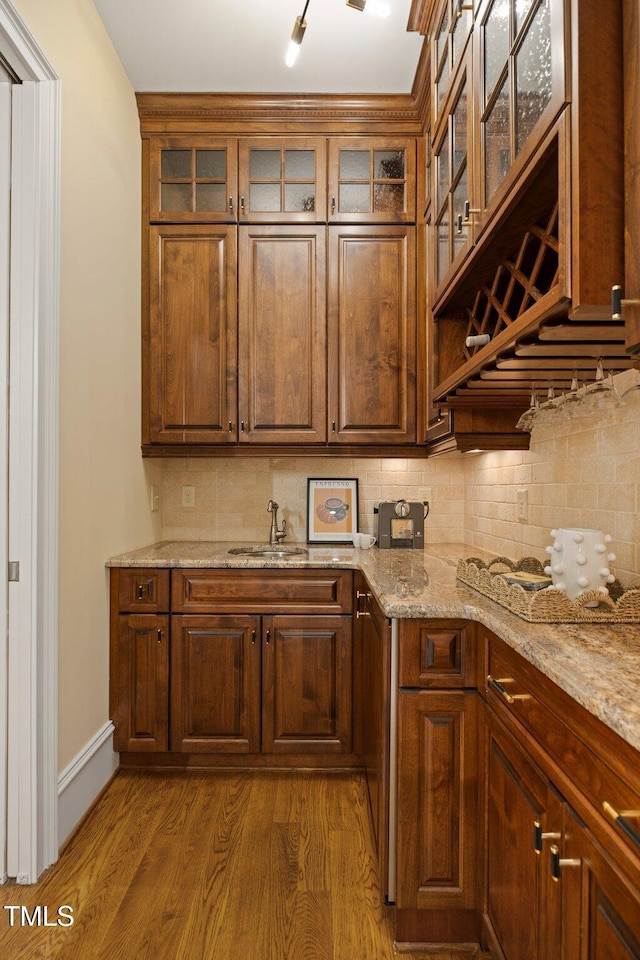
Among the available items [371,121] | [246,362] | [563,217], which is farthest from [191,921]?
[371,121]

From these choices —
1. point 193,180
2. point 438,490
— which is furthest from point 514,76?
point 438,490

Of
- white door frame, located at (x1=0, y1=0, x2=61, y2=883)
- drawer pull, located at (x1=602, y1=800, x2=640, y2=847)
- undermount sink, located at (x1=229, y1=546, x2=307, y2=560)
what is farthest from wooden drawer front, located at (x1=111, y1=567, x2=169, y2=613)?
drawer pull, located at (x1=602, y1=800, x2=640, y2=847)

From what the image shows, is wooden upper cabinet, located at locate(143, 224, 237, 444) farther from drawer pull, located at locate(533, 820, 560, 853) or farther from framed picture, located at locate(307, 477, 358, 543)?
drawer pull, located at locate(533, 820, 560, 853)

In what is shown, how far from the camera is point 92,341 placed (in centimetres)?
233

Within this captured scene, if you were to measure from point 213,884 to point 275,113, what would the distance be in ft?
10.5

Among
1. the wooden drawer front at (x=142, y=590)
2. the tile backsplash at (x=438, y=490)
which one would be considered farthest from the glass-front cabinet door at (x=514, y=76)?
the wooden drawer front at (x=142, y=590)

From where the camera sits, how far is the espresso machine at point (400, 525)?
2986 millimetres

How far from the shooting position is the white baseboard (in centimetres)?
204

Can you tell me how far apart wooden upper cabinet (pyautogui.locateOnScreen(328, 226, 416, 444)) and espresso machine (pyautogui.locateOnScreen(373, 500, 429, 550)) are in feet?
1.47

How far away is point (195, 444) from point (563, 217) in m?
2.14

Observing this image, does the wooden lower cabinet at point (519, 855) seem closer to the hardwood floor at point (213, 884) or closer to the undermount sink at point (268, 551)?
the hardwood floor at point (213, 884)

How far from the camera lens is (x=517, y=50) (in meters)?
1.39

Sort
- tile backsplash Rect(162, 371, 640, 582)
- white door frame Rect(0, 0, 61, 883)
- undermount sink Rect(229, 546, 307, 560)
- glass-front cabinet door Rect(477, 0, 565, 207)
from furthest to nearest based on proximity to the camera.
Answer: undermount sink Rect(229, 546, 307, 560)
tile backsplash Rect(162, 371, 640, 582)
white door frame Rect(0, 0, 61, 883)
glass-front cabinet door Rect(477, 0, 565, 207)

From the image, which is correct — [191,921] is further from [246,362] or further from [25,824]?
[246,362]
